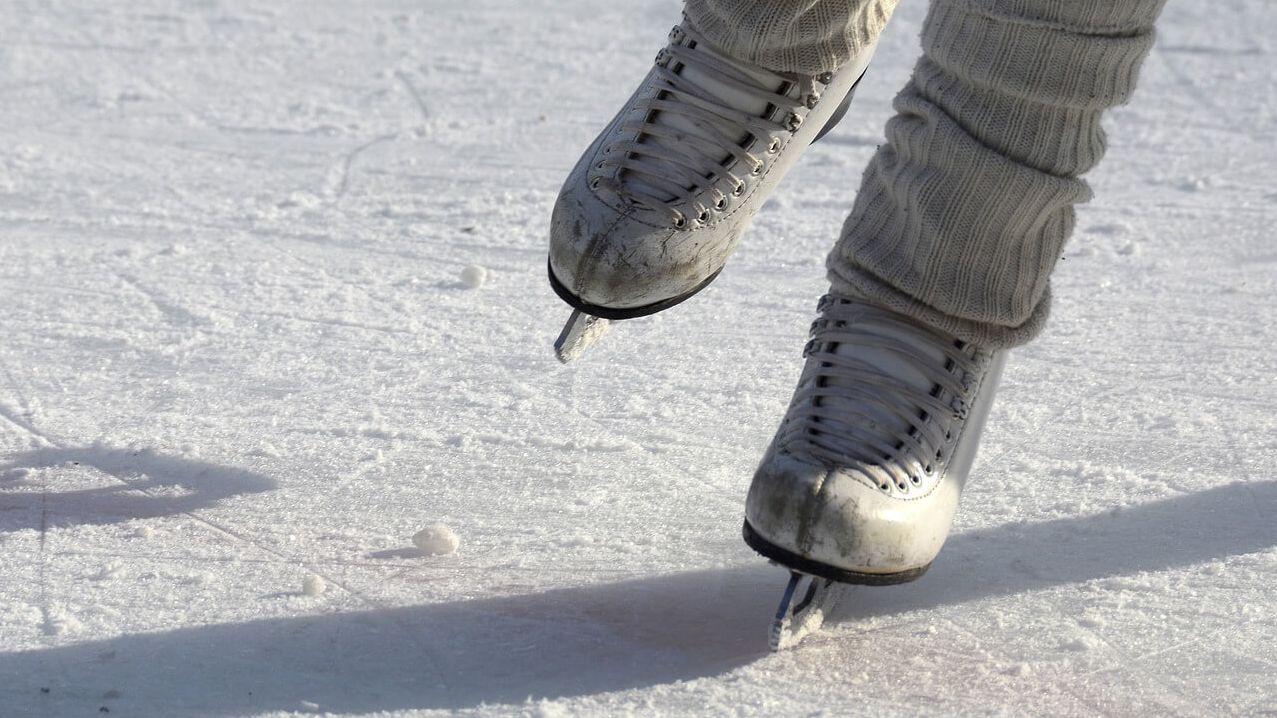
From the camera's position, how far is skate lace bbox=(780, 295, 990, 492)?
1.17 meters

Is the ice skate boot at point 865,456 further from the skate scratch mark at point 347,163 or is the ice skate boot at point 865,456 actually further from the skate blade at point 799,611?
the skate scratch mark at point 347,163

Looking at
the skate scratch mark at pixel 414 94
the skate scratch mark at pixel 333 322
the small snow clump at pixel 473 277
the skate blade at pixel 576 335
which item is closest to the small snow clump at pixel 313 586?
the skate blade at pixel 576 335

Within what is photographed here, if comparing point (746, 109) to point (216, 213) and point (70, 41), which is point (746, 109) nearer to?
point (216, 213)

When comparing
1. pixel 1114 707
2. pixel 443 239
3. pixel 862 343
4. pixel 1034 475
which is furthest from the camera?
pixel 443 239

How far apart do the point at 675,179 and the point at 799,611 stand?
413 mm

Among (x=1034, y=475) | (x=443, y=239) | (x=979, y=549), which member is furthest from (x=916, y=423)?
(x=443, y=239)

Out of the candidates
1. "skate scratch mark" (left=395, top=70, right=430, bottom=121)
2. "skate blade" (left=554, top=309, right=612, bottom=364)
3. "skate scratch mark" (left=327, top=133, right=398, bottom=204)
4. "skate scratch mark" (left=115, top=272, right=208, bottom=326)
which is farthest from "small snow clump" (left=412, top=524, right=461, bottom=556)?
"skate scratch mark" (left=395, top=70, right=430, bottom=121)

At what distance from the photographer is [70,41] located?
309 centimetres

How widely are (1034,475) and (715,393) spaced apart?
1.22 feet

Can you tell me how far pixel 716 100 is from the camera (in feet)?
4.42

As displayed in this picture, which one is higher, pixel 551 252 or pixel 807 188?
pixel 551 252

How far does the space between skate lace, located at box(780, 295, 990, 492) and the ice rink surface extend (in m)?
0.15

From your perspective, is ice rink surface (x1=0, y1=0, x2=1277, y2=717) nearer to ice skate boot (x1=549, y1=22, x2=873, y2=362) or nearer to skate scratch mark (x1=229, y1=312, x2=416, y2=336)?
skate scratch mark (x1=229, y1=312, x2=416, y2=336)

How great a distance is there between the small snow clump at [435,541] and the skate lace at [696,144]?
0.35m
